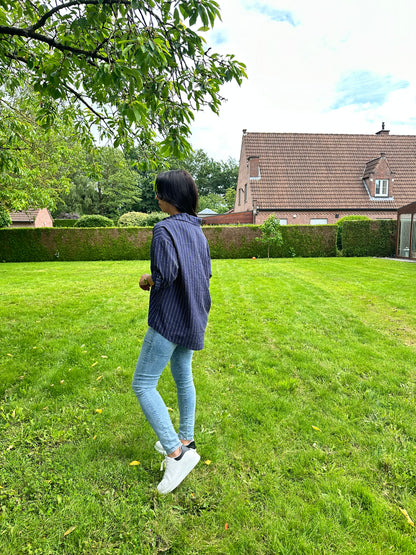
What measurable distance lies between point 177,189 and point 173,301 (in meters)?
0.66

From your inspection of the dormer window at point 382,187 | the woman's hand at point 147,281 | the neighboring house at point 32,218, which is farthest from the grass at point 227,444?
the neighboring house at point 32,218

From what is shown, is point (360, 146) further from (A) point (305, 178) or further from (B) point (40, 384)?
(B) point (40, 384)

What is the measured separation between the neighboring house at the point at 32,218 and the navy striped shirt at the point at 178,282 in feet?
78.2

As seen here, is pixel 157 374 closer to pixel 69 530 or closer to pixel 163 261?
pixel 163 261

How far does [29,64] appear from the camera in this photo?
337 centimetres

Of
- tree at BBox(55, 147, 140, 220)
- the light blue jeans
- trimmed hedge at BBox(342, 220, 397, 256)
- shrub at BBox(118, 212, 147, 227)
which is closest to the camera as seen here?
the light blue jeans

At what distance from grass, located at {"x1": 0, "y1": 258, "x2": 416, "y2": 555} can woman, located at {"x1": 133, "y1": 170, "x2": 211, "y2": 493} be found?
0.31m

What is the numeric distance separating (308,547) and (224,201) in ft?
155

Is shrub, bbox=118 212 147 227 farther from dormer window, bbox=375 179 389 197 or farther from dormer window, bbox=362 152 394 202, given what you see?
dormer window, bbox=375 179 389 197

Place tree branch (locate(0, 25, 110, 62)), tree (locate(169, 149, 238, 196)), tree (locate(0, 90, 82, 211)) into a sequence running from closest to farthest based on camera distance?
Answer: tree branch (locate(0, 25, 110, 62)) → tree (locate(0, 90, 82, 211)) → tree (locate(169, 149, 238, 196))

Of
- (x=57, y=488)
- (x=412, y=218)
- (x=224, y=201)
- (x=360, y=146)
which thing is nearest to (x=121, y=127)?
(x=57, y=488)

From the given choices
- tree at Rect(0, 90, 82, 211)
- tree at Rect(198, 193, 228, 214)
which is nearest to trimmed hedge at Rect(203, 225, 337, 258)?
tree at Rect(0, 90, 82, 211)

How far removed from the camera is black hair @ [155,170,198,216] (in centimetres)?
185

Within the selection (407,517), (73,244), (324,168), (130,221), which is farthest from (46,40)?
(130,221)
